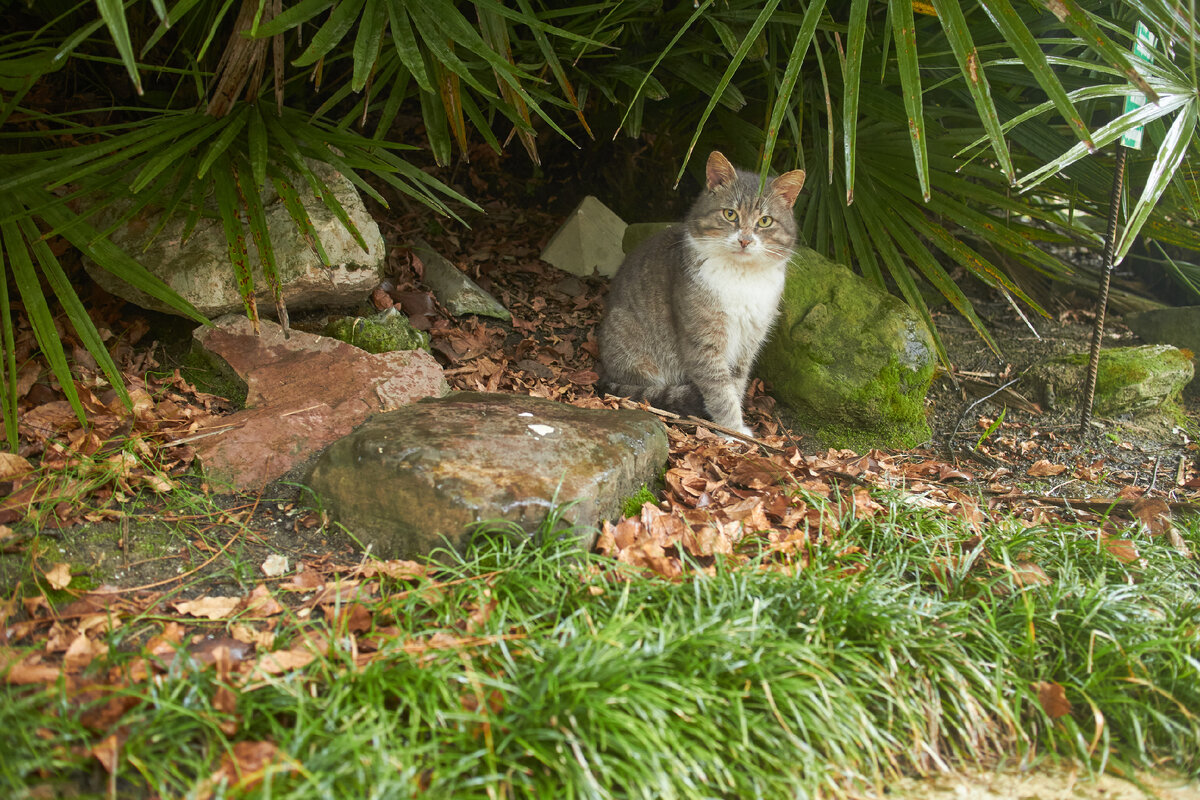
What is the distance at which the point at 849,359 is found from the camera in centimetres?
437

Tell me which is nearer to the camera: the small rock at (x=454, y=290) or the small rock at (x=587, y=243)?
the small rock at (x=454, y=290)

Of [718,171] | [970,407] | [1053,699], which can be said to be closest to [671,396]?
[718,171]

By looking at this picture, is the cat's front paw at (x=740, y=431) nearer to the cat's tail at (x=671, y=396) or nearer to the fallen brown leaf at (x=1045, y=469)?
the cat's tail at (x=671, y=396)

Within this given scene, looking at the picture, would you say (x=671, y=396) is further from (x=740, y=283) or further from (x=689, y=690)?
(x=689, y=690)

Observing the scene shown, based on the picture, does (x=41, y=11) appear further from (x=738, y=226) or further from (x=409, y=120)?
(x=738, y=226)

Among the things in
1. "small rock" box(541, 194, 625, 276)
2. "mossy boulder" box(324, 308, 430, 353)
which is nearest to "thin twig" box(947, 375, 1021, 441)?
"small rock" box(541, 194, 625, 276)

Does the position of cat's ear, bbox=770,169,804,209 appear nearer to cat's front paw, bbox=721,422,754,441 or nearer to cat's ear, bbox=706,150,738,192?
cat's ear, bbox=706,150,738,192

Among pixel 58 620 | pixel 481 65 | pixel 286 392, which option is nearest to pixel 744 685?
pixel 58 620

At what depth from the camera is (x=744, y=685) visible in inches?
87.0

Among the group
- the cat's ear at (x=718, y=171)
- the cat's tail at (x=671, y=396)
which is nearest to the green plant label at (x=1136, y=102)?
the cat's ear at (x=718, y=171)

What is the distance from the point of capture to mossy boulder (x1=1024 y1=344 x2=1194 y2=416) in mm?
4449

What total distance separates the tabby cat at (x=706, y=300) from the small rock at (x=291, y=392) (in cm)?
123

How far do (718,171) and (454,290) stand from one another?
180 cm

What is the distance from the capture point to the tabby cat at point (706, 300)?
4109 millimetres
